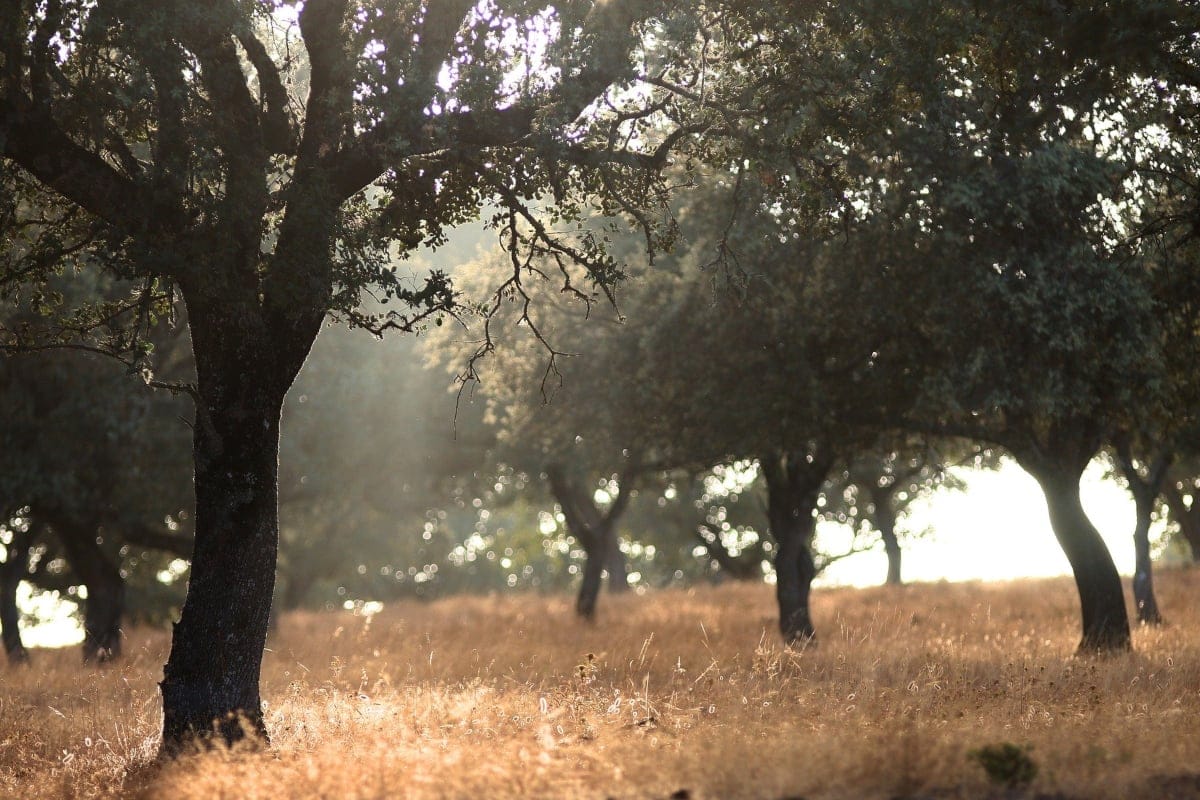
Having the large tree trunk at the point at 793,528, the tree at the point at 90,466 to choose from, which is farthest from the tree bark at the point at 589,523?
the tree at the point at 90,466

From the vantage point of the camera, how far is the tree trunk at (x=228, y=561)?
10.9 meters

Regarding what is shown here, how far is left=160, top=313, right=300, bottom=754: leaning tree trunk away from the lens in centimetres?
1086

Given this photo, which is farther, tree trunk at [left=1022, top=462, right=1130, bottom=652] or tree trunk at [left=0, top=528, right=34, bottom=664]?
tree trunk at [left=0, top=528, right=34, bottom=664]

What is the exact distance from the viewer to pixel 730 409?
63.1ft

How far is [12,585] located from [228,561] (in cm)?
2039

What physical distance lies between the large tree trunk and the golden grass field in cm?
265

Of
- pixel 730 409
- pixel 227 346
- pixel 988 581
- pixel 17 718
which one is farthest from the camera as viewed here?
pixel 988 581

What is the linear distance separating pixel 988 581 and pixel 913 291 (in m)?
23.1

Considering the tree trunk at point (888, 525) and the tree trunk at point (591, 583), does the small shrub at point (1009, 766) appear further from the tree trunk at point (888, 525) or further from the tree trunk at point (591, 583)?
the tree trunk at point (888, 525)

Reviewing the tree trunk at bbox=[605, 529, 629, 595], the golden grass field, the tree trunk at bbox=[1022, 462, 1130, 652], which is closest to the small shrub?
the golden grass field

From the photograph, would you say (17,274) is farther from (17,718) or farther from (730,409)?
(730,409)

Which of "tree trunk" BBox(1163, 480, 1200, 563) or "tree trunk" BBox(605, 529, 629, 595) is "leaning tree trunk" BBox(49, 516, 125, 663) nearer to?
"tree trunk" BBox(605, 529, 629, 595)

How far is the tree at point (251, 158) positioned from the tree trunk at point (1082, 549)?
411 inches

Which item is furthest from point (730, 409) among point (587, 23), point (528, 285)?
point (587, 23)
